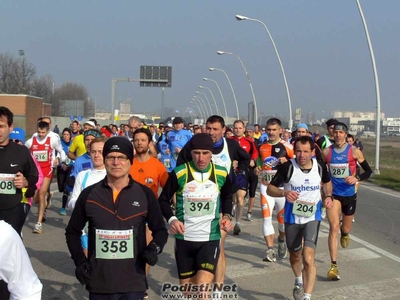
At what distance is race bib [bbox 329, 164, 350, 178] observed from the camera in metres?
8.68

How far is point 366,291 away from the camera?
7090 millimetres

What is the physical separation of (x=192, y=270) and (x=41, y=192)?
20.3 ft

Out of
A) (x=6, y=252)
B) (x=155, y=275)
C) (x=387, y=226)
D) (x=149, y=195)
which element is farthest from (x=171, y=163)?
(x=6, y=252)

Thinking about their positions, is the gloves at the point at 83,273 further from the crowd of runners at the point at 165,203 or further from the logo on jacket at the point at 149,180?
the logo on jacket at the point at 149,180

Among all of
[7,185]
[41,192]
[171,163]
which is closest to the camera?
[7,185]

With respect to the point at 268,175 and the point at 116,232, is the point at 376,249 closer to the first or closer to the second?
the point at 268,175

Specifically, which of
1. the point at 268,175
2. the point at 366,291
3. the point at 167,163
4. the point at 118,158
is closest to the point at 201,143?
the point at 118,158

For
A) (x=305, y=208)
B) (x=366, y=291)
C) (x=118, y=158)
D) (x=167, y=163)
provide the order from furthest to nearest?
(x=167, y=163), (x=366, y=291), (x=305, y=208), (x=118, y=158)

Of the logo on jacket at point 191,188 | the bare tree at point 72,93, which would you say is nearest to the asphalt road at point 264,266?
the logo on jacket at point 191,188

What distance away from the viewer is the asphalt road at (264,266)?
23.1 ft

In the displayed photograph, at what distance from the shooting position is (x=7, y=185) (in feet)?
20.6

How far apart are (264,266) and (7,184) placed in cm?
387

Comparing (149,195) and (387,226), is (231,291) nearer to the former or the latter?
(149,195)

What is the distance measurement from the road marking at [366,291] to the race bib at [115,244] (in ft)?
11.2
